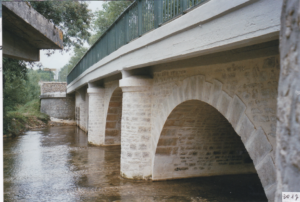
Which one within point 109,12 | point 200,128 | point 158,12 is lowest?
point 200,128

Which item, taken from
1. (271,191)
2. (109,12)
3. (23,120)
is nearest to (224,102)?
(271,191)

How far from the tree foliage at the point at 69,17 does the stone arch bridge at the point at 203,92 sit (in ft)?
8.09

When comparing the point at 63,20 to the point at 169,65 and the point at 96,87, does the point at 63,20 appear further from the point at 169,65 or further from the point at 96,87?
the point at 169,65

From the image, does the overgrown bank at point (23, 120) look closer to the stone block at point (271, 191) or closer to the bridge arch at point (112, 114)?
the bridge arch at point (112, 114)

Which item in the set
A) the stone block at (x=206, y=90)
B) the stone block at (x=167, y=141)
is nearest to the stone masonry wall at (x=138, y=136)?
the stone block at (x=167, y=141)

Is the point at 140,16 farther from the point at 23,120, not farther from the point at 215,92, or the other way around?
the point at 23,120

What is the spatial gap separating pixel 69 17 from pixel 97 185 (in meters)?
7.19

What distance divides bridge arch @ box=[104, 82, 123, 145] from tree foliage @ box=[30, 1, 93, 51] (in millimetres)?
2527

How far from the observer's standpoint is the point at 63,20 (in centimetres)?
1136

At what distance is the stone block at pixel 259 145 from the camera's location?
126 inches

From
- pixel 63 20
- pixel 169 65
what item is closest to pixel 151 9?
pixel 169 65

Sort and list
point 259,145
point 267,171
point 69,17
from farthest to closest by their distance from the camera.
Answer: point 69,17 → point 259,145 → point 267,171

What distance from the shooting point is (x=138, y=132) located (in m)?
7.00

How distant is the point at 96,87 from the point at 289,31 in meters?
11.3
